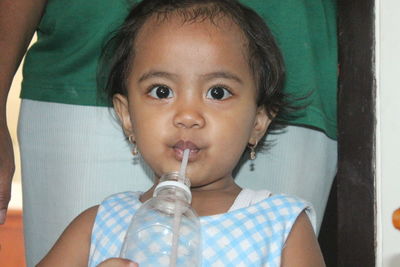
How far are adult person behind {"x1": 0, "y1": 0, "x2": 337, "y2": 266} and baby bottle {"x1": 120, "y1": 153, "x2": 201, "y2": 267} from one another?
305mm

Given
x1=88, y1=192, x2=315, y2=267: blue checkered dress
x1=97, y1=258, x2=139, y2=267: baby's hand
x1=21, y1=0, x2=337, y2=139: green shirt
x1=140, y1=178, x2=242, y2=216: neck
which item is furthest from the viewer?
x1=21, y1=0, x2=337, y2=139: green shirt

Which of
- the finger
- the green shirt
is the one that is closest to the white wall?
the green shirt

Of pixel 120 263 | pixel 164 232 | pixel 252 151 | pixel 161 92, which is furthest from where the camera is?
pixel 252 151

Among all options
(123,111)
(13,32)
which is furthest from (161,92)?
(13,32)

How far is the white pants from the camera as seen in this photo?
145cm

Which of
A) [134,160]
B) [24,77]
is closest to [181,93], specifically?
[134,160]

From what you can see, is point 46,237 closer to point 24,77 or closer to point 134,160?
point 134,160

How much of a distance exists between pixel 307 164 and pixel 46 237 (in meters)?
0.62

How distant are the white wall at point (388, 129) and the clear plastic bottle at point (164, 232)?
339 millimetres

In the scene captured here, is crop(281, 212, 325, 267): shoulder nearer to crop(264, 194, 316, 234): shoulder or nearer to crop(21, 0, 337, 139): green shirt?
crop(264, 194, 316, 234): shoulder

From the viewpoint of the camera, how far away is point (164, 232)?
3.77 feet

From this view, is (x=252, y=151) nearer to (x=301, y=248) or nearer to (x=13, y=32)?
(x=301, y=248)

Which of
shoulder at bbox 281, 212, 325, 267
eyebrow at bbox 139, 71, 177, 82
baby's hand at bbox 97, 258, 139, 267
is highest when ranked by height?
eyebrow at bbox 139, 71, 177, 82

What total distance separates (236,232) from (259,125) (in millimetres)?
272
